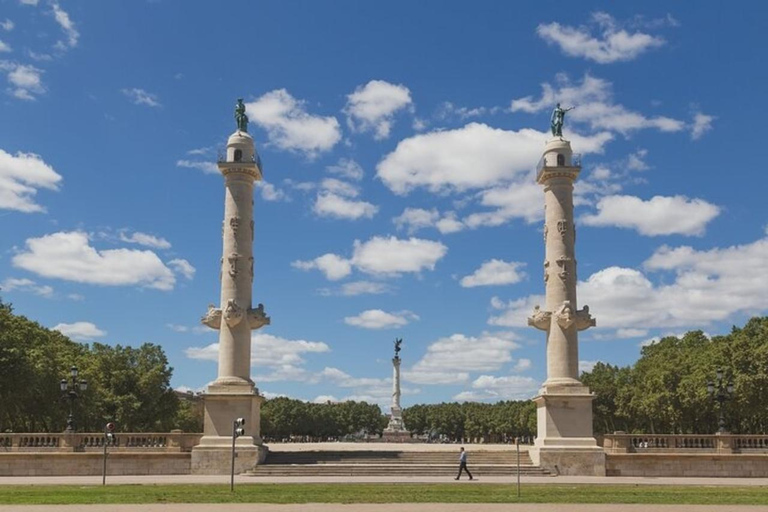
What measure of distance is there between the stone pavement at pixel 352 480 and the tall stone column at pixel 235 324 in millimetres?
2004

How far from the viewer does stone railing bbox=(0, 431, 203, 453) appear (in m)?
42.2

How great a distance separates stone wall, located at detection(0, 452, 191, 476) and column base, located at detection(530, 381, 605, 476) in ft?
60.2

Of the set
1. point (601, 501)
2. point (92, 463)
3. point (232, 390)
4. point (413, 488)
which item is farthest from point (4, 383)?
point (601, 501)

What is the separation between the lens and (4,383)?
151 feet

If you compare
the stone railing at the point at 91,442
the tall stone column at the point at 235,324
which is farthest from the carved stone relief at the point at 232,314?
the stone railing at the point at 91,442

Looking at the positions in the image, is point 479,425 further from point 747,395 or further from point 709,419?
point 747,395

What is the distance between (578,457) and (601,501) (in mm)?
16849

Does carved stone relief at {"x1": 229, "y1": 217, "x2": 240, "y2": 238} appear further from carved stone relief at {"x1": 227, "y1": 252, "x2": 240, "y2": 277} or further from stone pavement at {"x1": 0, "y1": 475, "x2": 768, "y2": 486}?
stone pavement at {"x1": 0, "y1": 475, "x2": 768, "y2": 486}

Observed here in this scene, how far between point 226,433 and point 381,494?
1705 centimetres

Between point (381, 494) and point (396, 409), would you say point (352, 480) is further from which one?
point (396, 409)

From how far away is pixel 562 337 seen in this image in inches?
1781
